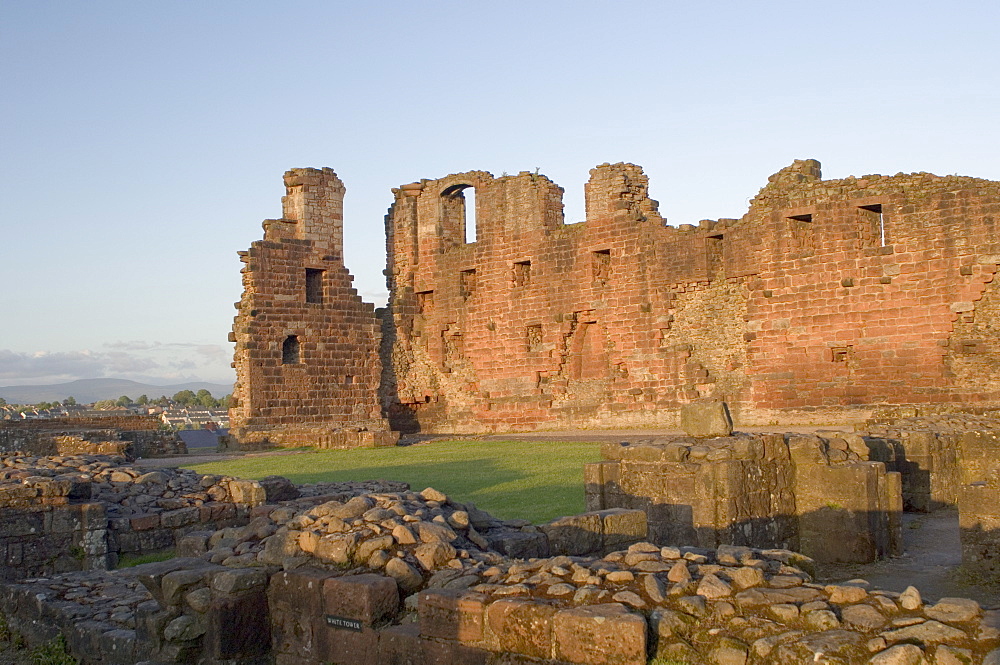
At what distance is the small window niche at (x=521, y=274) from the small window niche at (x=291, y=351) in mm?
5537

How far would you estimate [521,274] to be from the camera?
25.6 meters

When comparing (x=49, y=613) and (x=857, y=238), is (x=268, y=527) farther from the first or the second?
(x=857, y=238)

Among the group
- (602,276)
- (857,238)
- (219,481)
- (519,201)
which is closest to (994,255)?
(857,238)

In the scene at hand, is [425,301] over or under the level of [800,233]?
under

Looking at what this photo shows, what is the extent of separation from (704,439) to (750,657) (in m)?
5.02

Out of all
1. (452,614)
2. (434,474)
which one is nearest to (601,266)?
(434,474)

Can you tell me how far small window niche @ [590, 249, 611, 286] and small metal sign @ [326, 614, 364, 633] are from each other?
60.2ft

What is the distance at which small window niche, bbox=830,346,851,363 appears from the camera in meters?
20.2

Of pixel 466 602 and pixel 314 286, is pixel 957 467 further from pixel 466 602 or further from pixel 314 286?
pixel 314 286

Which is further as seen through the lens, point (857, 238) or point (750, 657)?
point (857, 238)

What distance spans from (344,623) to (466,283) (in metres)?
20.9

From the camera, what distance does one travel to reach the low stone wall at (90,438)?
20.3 metres

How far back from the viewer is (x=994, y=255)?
1864 centimetres

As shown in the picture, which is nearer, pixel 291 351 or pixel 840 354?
pixel 840 354
